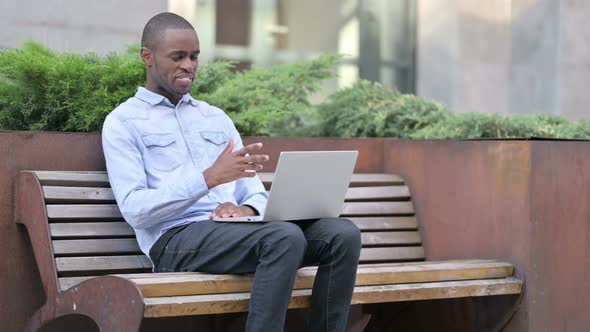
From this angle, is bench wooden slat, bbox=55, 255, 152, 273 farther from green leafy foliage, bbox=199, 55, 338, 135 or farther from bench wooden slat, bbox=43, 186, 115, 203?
green leafy foliage, bbox=199, 55, 338, 135

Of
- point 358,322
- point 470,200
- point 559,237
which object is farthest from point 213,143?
point 559,237

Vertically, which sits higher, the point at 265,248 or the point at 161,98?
the point at 161,98

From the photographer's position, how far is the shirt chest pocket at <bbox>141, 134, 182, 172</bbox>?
4422mm

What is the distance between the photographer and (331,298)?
4188 mm

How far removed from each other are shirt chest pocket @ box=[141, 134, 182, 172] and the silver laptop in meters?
0.35

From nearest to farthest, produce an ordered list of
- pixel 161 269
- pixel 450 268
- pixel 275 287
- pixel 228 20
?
pixel 275 287 → pixel 161 269 → pixel 450 268 → pixel 228 20

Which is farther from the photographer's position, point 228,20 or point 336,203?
point 228,20

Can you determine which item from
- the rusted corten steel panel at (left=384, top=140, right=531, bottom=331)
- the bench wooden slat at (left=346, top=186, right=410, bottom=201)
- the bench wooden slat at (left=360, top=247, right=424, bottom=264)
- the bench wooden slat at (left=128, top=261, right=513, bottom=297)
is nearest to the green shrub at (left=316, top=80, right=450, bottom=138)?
the rusted corten steel panel at (left=384, top=140, right=531, bottom=331)

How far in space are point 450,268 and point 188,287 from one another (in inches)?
53.7

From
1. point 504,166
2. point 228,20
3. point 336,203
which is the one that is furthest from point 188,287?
point 228,20

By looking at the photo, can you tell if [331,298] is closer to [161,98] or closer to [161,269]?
[161,269]

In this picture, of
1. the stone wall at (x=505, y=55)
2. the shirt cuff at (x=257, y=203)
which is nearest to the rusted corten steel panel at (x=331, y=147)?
the shirt cuff at (x=257, y=203)

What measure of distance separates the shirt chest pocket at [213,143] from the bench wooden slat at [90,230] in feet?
1.54

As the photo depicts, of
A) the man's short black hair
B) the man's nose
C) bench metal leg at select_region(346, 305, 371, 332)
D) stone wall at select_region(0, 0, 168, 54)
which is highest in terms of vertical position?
stone wall at select_region(0, 0, 168, 54)
